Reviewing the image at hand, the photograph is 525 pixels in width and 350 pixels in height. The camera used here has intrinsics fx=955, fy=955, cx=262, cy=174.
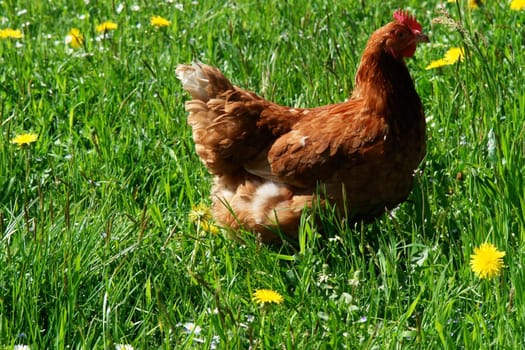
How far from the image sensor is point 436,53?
5414 mm

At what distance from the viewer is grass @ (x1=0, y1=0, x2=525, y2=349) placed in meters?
3.08

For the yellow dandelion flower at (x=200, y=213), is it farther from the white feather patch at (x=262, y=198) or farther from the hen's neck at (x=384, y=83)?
the hen's neck at (x=384, y=83)

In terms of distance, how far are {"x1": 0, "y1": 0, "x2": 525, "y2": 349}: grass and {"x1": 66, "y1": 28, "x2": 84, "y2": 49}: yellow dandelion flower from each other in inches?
2.2

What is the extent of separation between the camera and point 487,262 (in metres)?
3.10

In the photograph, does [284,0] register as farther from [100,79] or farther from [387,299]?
[387,299]

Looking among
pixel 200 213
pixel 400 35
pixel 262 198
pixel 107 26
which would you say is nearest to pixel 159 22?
pixel 107 26

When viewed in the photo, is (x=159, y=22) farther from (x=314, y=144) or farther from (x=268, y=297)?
(x=268, y=297)

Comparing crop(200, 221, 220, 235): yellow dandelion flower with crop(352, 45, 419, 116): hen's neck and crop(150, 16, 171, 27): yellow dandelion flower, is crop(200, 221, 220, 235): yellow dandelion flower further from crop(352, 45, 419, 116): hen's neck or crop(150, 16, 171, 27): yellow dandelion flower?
crop(150, 16, 171, 27): yellow dandelion flower

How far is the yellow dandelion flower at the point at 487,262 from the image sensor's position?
307 cm

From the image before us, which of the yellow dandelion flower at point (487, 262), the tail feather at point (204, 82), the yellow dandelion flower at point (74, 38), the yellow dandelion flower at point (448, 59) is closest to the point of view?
the yellow dandelion flower at point (487, 262)

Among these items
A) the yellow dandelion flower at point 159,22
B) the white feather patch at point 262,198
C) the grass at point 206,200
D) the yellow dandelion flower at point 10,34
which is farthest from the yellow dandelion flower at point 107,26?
the white feather patch at point 262,198

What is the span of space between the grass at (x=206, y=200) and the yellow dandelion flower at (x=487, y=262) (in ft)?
0.17

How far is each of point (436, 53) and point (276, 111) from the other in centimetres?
163

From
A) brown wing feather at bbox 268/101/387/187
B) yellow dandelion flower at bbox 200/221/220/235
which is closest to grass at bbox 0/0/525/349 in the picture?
yellow dandelion flower at bbox 200/221/220/235
